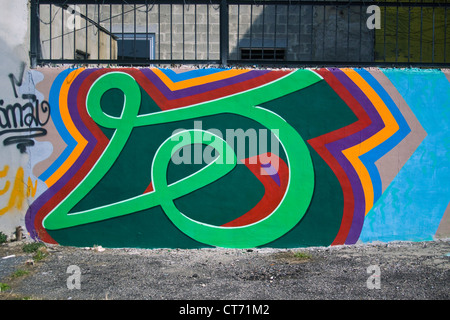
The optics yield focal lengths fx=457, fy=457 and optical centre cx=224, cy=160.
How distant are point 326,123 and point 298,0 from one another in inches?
64.8

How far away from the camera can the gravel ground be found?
161 inches

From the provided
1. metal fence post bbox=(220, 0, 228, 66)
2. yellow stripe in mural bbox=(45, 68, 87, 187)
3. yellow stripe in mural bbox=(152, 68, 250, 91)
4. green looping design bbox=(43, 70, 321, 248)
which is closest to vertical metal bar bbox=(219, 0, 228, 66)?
metal fence post bbox=(220, 0, 228, 66)

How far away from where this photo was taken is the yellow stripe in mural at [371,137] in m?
5.49

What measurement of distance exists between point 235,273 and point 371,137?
2.34 metres

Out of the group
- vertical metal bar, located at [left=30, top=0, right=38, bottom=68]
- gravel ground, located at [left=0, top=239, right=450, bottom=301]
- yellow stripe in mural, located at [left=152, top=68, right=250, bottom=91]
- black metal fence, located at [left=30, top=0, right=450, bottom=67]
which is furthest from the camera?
black metal fence, located at [left=30, top=0, right=450, bottom=67]

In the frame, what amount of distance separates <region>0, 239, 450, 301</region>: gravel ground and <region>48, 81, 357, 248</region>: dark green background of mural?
0.63ft

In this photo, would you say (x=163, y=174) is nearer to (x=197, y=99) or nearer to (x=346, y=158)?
(x=197, y=99)

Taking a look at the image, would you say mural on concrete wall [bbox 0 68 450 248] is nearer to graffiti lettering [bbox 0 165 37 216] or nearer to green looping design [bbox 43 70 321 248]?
green looping design [bbox 43 70 321 248]

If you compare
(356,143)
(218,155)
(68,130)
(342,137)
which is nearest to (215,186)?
(218,155)

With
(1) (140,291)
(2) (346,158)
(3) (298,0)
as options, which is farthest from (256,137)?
(1) (140,291)

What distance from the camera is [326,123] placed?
550cm

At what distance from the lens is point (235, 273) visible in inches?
184

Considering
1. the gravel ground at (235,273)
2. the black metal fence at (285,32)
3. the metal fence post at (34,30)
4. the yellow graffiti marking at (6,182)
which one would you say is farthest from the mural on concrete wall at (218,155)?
the black metal fence at (285,32)

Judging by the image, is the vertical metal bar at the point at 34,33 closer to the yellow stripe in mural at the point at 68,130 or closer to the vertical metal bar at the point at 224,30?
the yellow stripe in mural at the point at 68,130
